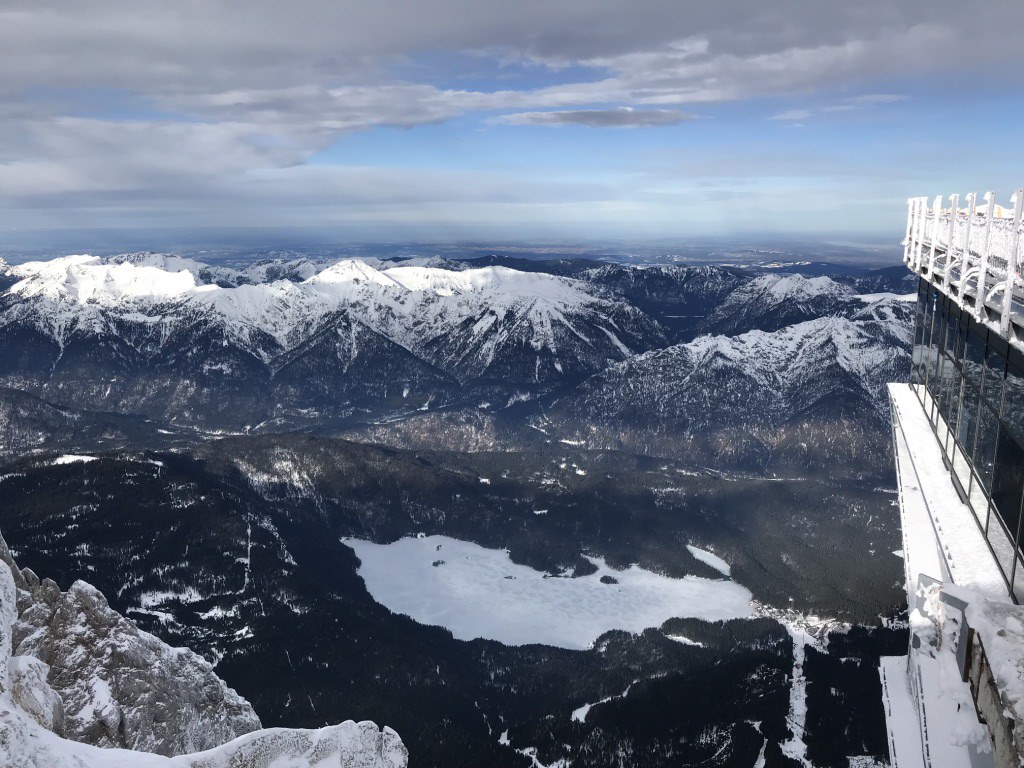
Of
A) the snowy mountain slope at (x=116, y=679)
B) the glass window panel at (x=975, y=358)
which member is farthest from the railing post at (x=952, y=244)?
the snowy mountain slope at (x=116, y=679)

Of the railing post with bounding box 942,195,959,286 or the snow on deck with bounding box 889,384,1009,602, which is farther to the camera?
the railing post with bounding box 942,195,959,286

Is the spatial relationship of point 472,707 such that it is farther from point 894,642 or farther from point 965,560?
point 965,560

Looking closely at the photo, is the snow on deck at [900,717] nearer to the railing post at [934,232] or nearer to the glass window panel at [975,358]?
the glass window panel at [975,358]

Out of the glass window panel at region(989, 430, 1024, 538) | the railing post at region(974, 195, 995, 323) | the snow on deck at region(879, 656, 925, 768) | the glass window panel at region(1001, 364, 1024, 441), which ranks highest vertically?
the railing post at region(974, 195, 995, 323)

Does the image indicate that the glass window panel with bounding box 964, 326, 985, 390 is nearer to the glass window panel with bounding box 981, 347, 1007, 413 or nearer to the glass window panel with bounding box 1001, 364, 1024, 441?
the glass window panel with bounding box 981, 347, 1007, 413

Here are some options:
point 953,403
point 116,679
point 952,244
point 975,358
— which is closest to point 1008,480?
point 975,358

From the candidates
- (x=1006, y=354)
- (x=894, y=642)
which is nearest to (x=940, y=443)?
(x=1006, y=354)

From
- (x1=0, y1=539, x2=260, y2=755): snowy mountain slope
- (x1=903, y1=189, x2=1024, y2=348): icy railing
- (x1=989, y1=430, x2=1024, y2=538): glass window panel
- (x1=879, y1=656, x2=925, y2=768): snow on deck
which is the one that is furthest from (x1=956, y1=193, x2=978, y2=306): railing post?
(x1=0, y1=539, x2=260, y2=755): snowy mountain slope
